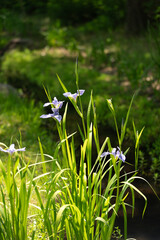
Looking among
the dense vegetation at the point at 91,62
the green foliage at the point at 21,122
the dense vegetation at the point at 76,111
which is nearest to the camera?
the dense vegetation at the point at 76,111

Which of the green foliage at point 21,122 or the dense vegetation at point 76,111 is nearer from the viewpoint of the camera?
the dense vegetation at point 76,111

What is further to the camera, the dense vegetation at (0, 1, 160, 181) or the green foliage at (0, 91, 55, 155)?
the dense vegetation at (0, 1, 160, 181)

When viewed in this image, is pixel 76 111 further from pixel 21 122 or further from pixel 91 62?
pixel 91 62

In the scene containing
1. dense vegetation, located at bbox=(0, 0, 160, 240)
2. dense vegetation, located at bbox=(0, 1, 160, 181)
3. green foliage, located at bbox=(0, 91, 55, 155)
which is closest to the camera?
dense vegetation, located at bbox=(0, 0, 160, 240)

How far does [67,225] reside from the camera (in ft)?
6.43

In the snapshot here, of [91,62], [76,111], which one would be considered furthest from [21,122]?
[91,62]

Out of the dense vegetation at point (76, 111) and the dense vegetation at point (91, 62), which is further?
the dense vegetation at point (91, 62)

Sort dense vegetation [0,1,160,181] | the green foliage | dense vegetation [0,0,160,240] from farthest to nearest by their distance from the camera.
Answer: dense vegetation [0,1,160,181] < the green foliage < dense vegetation [0,0,160,240]

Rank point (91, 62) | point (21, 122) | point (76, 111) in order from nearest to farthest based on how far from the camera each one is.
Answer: point (76, 111)
point (21, 122)
point (91, 62)

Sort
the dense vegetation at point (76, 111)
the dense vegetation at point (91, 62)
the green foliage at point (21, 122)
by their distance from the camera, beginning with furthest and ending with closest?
1. the dense vegetation at point (91, 62)
2. the green foliage at point (21, 122)
3. the dense vegetation at point (76, 111)

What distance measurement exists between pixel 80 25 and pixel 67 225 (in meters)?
7.85

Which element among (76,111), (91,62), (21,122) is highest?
(76,111)

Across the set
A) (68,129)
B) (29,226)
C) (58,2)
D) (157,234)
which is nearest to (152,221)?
(157,234)

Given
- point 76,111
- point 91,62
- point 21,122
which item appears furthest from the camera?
point 91,62
